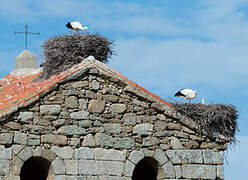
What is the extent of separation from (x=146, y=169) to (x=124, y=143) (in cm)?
128

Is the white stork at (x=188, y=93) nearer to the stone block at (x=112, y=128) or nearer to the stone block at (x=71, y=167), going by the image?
the stone block at (x=112, y=128)

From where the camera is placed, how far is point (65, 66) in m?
15.6

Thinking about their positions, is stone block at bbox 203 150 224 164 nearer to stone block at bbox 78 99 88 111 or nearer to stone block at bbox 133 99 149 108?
stone block at bbox 133 99 149 108

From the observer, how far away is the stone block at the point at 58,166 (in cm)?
1353

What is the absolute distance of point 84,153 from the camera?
13.8 meters

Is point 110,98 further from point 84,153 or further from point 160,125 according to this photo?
point 84,153

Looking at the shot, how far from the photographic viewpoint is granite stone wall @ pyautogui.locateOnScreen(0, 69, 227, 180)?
44.2ft

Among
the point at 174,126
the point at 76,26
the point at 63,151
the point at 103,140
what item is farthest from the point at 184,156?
the point at 76,26

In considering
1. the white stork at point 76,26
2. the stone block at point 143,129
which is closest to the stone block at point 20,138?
the stone block at point 143,129

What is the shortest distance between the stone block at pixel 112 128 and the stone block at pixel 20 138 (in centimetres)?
164

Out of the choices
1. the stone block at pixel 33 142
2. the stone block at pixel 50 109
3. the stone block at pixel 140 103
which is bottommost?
the stone block at pixel 33 142

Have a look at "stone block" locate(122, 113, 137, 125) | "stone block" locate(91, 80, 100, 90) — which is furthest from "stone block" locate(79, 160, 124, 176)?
"stone block" locate(91, 80, 100, 90)

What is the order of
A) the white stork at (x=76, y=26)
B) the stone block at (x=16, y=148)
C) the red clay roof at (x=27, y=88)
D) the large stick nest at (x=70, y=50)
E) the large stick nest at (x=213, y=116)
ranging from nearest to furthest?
the stone block at (x=16, y=148)
the red clay roof at (x=27, y=88)
the large stick nest at (x=213, y=116)
the large stick nest at (x=70, y=50)
the white stork at (x=76, y=26)

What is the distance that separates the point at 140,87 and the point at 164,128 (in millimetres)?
963
